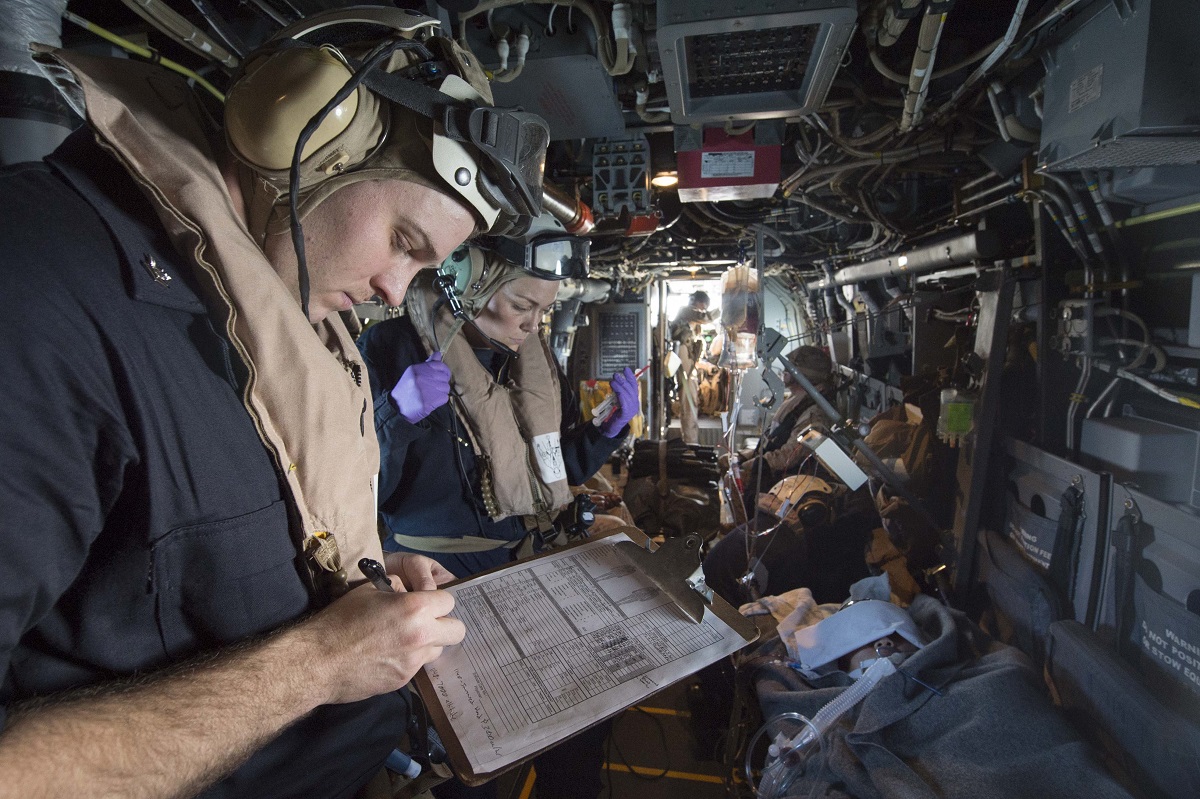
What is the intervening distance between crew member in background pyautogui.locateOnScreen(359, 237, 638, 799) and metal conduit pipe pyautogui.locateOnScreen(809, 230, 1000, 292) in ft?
8.00

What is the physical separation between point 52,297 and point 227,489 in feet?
1.01

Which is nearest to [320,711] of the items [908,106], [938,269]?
[908,106]

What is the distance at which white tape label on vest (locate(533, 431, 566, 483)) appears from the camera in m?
2.46

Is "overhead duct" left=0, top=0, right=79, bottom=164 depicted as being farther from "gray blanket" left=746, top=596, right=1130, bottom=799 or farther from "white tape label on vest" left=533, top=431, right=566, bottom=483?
"gray blanket" left=746, top=596, right=1130, bottom=799

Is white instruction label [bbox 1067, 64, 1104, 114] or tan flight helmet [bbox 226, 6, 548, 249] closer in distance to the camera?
tan flight helmet [bbox 226, 6, 548, 249]

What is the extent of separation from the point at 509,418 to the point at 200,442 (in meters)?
1.65

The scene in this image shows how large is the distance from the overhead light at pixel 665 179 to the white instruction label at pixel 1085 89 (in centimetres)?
208

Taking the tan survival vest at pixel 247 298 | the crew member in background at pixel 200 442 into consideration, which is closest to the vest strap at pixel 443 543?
the crew member in background at pixel 200 442

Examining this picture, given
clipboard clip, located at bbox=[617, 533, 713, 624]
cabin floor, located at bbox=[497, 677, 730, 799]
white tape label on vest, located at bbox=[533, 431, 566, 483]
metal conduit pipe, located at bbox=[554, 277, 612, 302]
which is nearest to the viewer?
clipboard clip, located at bbox=[617, 533, 713, 624]

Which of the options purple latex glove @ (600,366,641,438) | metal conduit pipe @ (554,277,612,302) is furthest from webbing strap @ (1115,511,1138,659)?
metal conduit pipe @ (554,277,612,302)

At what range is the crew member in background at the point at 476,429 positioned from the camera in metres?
2.08

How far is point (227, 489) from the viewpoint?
753 mm

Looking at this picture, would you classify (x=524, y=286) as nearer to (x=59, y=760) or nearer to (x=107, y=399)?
(x=107, y=399)

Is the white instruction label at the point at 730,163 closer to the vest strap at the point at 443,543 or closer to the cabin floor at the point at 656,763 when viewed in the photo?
the vest strap at the point at 443,543
